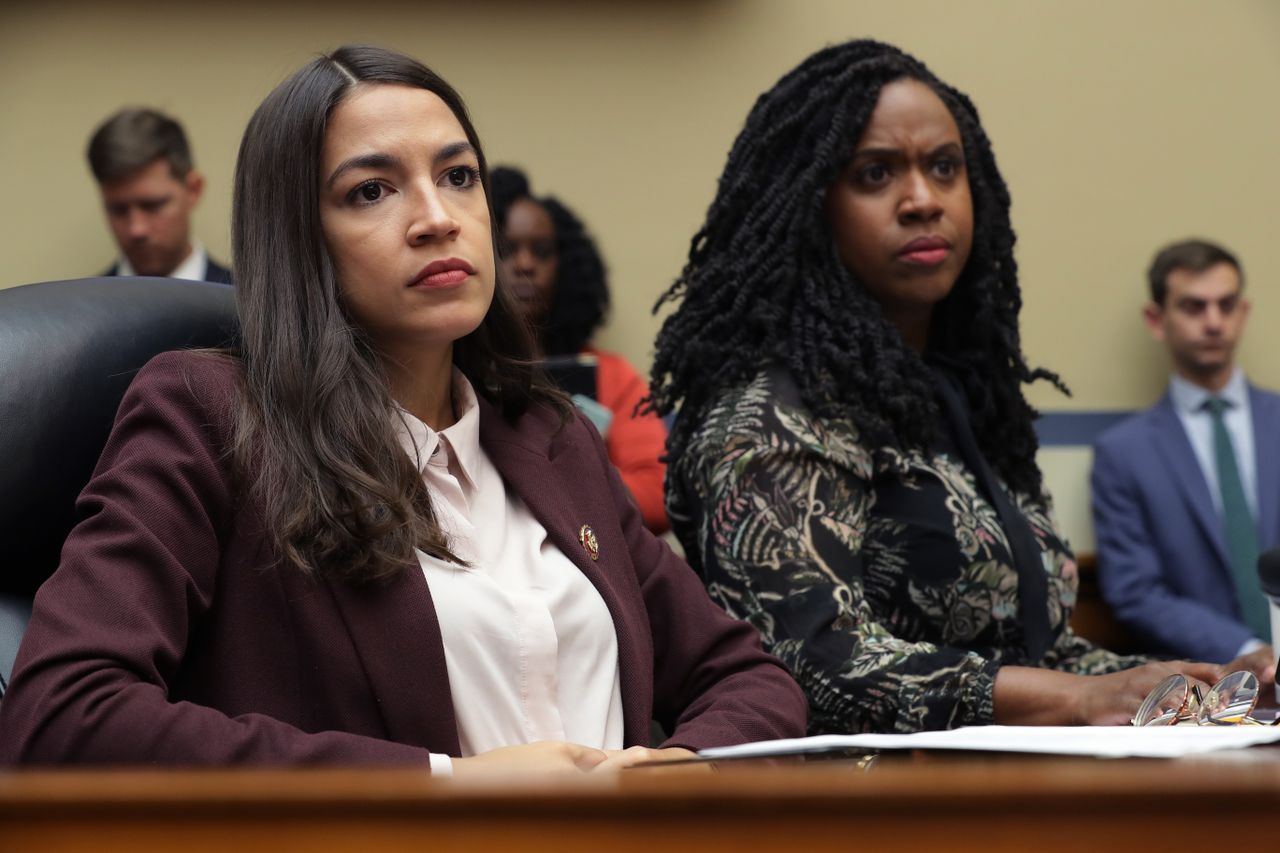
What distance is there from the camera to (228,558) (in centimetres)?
121

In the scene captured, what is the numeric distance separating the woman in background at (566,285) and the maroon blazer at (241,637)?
4.71ft

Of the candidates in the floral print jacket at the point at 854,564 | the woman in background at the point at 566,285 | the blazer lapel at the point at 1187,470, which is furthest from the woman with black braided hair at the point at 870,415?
the blazer lapel at the point at 1187,470

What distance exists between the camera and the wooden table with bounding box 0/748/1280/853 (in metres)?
0.60

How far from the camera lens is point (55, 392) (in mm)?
1270

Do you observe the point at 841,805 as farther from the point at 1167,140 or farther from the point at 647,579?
the point at 1167,140

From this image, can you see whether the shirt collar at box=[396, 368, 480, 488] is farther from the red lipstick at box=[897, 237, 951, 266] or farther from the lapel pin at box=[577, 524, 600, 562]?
the red lipstick at box=[897, 237, 951, 266]

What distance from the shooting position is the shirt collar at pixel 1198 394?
3543 mm

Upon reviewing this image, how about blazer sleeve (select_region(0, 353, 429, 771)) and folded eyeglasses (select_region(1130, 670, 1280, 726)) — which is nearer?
blazer sleeve (select_region(0, 353, 429, 771))

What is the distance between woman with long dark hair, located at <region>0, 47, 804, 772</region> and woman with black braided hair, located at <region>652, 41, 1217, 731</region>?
13cm

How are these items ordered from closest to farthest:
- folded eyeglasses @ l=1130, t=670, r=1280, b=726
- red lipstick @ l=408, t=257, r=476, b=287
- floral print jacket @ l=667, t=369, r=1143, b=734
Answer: folded eyeglasses @ l=1130, t=670, r=1280, b=726
red lipstick @ l=408, t=257, r=476, b=287
floral print jacket @ l=667, t=369, r=1143, b=734

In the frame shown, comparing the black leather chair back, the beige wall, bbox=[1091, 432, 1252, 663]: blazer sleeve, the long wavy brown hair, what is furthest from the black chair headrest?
bbox=[1091, 432, 1252, 663]: blazer sleeve

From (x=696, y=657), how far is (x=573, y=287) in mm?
2052

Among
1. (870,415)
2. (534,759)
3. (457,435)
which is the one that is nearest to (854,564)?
(870,415)

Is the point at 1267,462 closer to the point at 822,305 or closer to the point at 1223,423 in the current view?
the point at 1223,423
